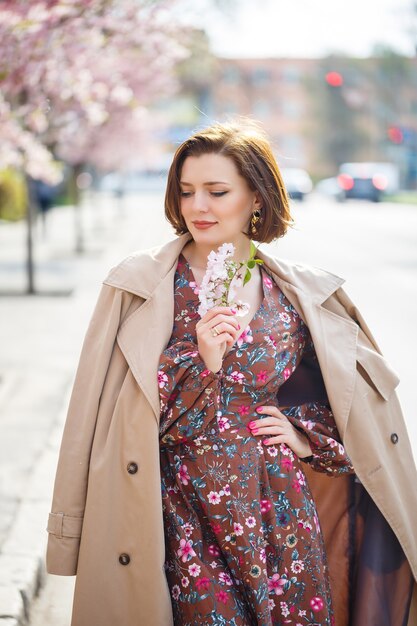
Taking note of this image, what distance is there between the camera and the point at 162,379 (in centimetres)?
273

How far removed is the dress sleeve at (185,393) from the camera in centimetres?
273

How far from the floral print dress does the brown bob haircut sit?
0.78 ft

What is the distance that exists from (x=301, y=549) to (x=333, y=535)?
1.21ft

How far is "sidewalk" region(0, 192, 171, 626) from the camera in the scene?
3.97m

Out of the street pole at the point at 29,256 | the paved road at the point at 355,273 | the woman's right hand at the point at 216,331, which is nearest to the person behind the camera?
the woman's right hand at the point at 216,331

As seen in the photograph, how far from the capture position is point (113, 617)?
280cm

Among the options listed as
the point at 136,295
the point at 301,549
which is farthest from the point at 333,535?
the point at 136,295

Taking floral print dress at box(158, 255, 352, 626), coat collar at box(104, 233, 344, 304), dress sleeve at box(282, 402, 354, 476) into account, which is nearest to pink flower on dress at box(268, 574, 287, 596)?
floral print dress at box(158, 255, 352, 626)

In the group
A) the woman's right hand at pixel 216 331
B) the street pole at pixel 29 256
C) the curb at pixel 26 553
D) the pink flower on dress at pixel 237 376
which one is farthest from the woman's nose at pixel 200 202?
the street pole at pixel 29 256

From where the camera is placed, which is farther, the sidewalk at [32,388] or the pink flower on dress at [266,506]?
the sidewalk at [32,388]

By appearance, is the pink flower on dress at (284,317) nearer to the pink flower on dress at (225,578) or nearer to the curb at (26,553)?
the pink flower on dress at (225,578)

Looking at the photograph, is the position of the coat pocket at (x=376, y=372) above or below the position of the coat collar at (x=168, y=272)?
below

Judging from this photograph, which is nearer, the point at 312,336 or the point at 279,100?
the point at 312,336

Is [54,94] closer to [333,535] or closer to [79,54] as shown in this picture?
[79,54]
